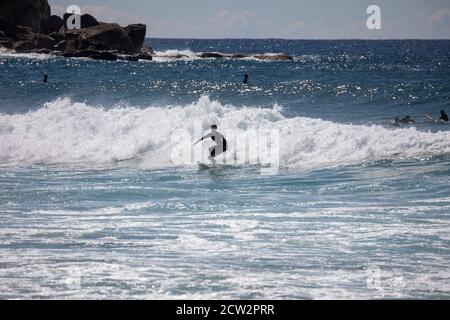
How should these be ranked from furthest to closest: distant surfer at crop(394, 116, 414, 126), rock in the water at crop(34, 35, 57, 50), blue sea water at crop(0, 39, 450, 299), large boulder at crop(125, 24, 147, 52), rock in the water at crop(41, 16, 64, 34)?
rock in the water at crop(41, 16, 64, 34), rock in the water at crop(34, 35, 57, 50), large boulder at crop(125, 24, 147, 52), distant surfer at crop(394, 116, 414, 126), blue sea water at crop(0, 39, 450, 299)

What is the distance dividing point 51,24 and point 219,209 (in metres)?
82.7

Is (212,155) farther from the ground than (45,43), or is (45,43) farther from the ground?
(45,43)

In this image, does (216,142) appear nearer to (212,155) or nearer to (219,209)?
(212,155)

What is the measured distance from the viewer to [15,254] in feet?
36.1

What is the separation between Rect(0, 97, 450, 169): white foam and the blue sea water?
6cm

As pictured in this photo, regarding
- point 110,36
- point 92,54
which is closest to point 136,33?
point 110,36

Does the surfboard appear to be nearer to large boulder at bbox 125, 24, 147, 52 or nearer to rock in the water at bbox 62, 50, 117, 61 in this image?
rock in the water at bbox 62, 50, 117, 61

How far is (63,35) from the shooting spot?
88750mm

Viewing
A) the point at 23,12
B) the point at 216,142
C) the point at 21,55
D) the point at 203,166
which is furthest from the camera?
the point at 23,12

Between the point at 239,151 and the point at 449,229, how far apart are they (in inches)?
392

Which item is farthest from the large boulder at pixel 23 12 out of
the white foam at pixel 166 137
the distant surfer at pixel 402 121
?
the distant surfer at pixel 402 121

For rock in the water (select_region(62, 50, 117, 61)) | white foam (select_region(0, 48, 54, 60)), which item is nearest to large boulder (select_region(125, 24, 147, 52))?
rock in the water (select_region(62, 50, 117, 61))

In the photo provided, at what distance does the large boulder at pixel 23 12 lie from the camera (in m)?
93.6

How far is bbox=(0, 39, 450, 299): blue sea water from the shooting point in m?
9.70
